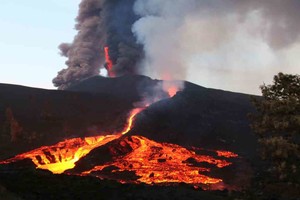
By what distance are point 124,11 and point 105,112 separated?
132 ft

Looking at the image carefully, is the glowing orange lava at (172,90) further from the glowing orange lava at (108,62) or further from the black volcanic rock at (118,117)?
the glowing orange lava at (108,62)

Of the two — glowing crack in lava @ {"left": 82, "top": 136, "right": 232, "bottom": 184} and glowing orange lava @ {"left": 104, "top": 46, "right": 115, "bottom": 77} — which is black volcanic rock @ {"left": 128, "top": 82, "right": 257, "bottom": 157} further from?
glowing orange lava @ {"left": 104, "top": 46, "right": 115, "bottom": 77}

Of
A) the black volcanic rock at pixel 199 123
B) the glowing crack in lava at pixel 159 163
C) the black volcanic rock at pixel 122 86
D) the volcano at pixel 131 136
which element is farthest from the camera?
the black volcanic rock at pixel 122 86

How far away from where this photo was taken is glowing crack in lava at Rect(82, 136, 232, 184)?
130ft

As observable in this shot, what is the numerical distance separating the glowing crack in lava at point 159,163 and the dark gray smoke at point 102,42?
44932 millimetres

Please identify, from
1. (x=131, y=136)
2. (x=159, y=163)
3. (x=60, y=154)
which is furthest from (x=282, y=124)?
(x=131, y=136)

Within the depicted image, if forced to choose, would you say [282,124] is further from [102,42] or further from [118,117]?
[102,42]

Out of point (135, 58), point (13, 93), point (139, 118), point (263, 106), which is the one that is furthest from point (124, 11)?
point (263, 106)

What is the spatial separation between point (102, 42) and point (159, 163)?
61860mm

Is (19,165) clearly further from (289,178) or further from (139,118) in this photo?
(289,178)

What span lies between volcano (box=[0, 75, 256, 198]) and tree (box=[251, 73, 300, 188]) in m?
18.6

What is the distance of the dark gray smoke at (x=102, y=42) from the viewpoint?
95188 mm

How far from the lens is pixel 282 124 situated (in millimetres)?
18062

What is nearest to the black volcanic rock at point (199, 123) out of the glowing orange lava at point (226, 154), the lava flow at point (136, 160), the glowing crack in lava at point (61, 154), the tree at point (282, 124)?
the glowing orange lava at point (226, 154)
